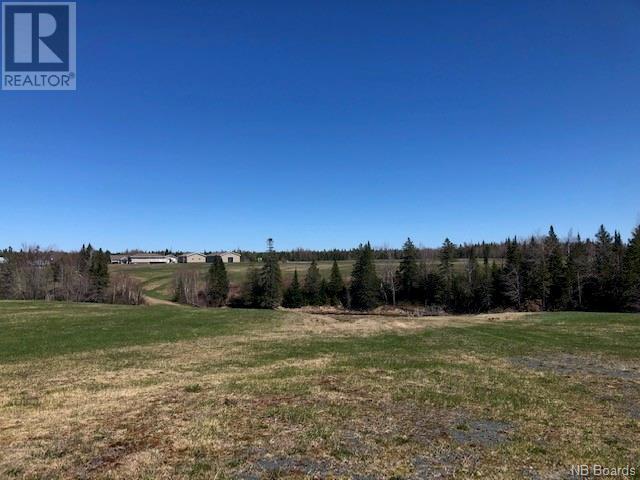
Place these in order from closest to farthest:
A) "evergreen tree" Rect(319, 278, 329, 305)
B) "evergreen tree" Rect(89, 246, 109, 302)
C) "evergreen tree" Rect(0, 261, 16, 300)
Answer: "evergreen tree" Rect(0, 261, 16, 300)
"evergreen tree" Rect(89, 246, 109, 302)
"evergreen tree" Rect(319, 278, 329, 305)

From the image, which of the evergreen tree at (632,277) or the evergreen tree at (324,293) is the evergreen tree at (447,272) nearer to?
the evergreen tree at (324,293)

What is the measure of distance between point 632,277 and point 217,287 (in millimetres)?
75087

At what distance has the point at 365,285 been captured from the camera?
315 feet

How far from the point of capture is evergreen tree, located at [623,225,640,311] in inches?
2656

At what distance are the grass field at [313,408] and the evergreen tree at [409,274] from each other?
77741 mm

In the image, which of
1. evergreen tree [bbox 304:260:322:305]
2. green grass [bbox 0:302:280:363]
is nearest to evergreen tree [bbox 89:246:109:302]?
evergreen tree [bbox 304:260:322:305]

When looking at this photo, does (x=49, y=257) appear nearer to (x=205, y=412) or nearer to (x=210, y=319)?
(x=210, y=319)

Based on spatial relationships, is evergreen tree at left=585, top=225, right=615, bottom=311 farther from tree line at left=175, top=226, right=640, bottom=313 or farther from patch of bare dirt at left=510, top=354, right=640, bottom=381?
patch of bare dirt at left=510, top=354, right=640, bottom=381

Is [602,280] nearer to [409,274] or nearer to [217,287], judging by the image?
[409,274]

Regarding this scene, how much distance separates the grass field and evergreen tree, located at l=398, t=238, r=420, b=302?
7774 centimetres

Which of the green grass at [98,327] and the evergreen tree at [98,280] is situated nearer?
the green grass at [98,327]

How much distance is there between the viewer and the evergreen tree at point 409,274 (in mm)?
99938

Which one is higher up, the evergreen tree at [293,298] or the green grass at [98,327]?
the green grass at [98,327]

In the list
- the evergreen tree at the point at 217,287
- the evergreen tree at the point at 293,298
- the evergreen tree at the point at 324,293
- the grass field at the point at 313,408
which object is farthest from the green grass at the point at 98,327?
the evergreen tree at the point at 324,293
